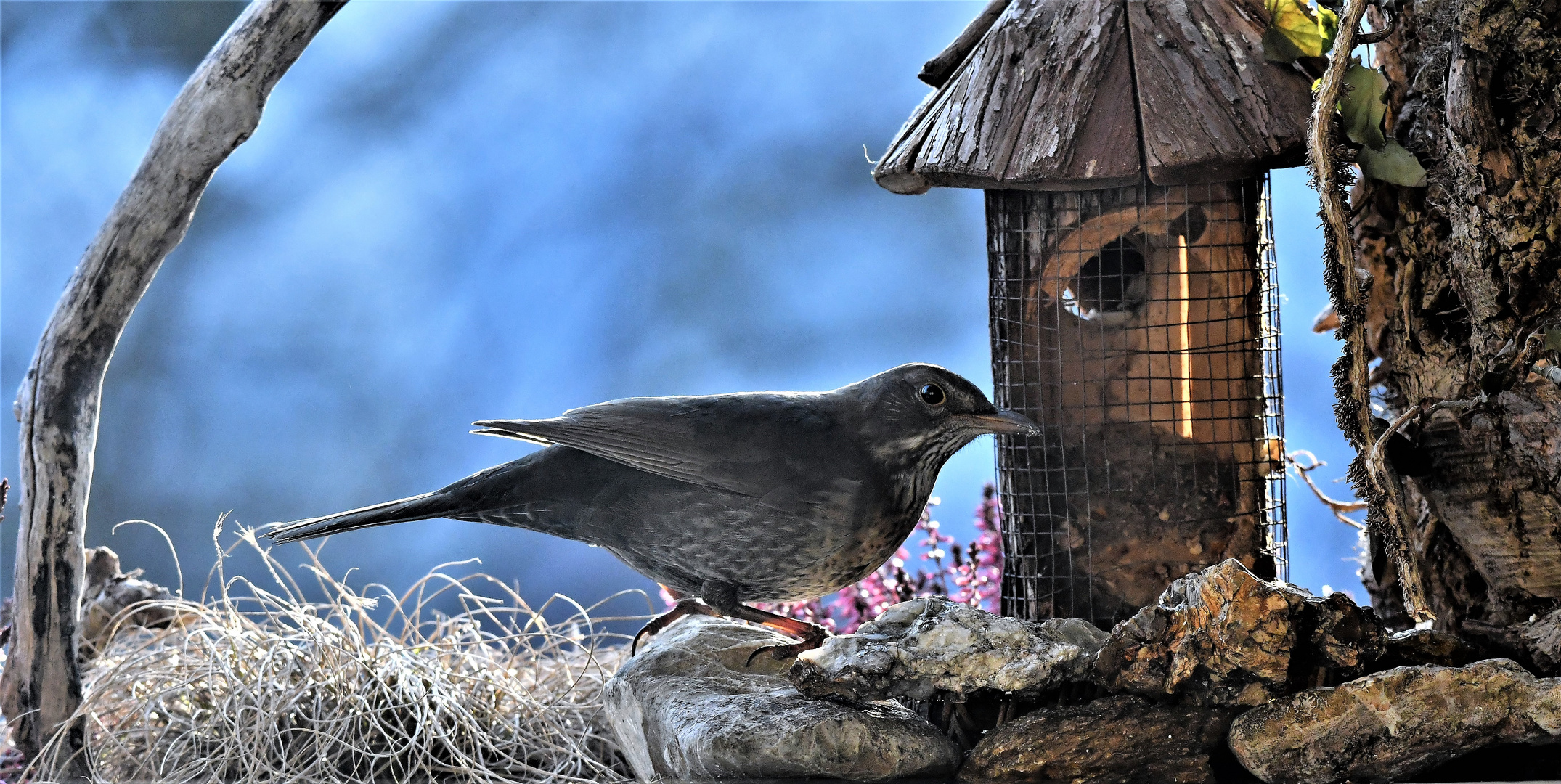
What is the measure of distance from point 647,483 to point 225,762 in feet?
4.37

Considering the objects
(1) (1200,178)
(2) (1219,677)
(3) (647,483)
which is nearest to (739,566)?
(3) (647,483)

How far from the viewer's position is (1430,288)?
8.73 ft

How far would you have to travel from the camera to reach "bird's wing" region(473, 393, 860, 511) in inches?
104

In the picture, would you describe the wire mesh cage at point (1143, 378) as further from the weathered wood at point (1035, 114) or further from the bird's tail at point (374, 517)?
the bird's tail at point (374, 517)

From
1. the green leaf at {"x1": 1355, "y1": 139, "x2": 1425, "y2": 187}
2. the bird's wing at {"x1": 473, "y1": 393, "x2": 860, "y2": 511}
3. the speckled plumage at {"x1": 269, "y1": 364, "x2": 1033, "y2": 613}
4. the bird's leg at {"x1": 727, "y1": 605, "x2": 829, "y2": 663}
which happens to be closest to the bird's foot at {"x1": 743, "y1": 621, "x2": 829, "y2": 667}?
the bird's leg at {"x1": 727, "y1": 605, "x2": 829, "y2": 663}

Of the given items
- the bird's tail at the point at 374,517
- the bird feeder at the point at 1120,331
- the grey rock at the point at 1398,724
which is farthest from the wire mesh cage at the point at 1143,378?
the bird's tail at the point at 374,517

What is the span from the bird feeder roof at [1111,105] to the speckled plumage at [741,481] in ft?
1.58

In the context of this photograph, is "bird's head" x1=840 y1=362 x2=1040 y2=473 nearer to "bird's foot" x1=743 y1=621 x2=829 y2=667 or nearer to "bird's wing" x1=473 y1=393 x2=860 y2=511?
"bird's wing" x1=473 y1=393 x2=860 y2=511

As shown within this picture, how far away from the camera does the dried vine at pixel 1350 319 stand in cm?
241

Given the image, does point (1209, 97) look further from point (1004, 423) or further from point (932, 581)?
point (932, 581)

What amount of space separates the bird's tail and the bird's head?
970mm

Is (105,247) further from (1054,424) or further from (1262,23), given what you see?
(1262,23)

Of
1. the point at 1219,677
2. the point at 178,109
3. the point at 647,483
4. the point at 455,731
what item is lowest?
the point at 455,731

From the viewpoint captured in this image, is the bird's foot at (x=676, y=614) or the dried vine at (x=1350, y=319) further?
the bird's foot at (x=676, y=614)
